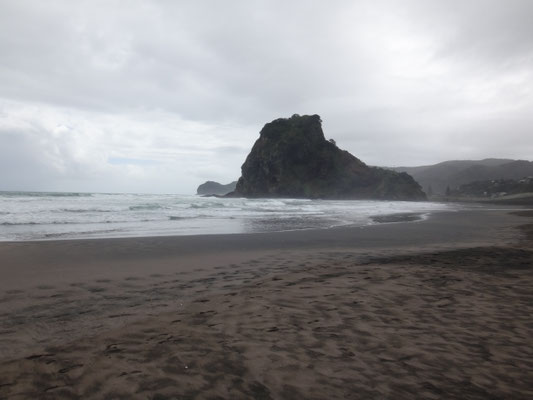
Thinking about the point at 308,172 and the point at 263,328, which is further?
the point at 308,172

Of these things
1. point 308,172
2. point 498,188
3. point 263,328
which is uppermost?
point 308,172

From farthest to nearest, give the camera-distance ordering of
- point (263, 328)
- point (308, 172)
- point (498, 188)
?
point (498, 188) → point (308, 172) → point (263, 328)

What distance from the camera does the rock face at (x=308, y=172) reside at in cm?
9181

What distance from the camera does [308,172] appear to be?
9594 cm

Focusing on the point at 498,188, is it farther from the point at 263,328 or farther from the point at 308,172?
the point at 263,328

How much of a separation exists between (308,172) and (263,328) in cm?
9341

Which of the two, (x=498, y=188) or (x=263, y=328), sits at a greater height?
(x=498, y=188)

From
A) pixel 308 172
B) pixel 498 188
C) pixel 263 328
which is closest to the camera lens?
pixel 263 328

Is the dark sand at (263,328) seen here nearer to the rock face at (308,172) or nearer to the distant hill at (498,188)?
the rock face at (308,172)

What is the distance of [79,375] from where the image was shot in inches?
108

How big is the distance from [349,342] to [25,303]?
440cm

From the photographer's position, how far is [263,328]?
3.83 m

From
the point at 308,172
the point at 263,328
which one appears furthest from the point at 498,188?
the point at 263,328

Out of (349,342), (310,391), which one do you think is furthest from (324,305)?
(310,391)
